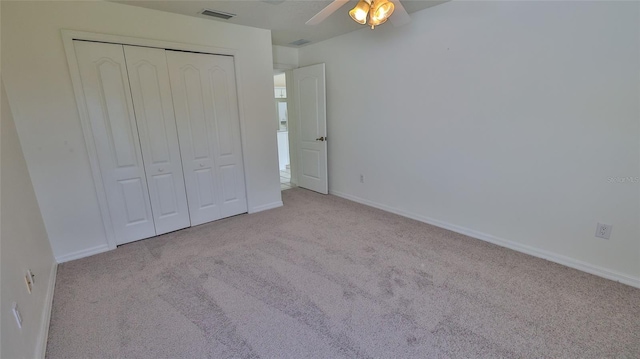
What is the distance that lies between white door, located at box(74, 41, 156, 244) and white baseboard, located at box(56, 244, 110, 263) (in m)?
0.14

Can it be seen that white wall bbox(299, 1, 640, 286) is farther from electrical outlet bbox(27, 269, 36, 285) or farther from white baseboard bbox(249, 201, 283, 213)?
electrical outlet bbox(27, 269, 36, 285)

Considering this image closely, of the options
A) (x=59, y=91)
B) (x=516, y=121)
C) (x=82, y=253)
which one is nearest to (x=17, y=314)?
(x=82, y=253)

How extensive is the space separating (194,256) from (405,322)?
1.97m

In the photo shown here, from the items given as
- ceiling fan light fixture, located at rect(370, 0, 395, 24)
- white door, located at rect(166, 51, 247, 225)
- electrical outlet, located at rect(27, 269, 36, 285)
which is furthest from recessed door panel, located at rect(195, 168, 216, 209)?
ceiling fan light fixture, located at rect(370, 0, 395, 24)

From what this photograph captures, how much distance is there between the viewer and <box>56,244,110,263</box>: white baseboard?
2.65 meters

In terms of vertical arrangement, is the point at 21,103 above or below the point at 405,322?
above

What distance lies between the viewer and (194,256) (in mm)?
2709

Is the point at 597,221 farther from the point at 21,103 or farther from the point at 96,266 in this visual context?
the point at 21,103

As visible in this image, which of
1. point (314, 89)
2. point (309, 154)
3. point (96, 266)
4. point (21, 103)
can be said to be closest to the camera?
point (21, 103)

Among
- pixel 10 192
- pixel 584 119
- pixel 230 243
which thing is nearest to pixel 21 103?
pixel 10 192

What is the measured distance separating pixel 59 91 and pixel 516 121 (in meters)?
4.00

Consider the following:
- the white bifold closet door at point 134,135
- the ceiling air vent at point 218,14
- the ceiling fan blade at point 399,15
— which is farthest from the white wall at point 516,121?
the white bifold closet door at point 134,135

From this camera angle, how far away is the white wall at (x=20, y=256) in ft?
4.47

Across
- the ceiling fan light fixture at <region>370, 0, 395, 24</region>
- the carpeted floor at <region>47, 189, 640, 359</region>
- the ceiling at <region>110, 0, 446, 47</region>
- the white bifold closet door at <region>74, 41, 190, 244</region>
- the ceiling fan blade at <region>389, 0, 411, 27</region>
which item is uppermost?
the ceiling at <region>110, 0, 446, 47</region>
